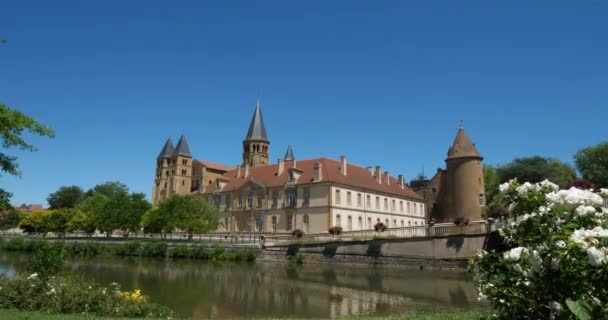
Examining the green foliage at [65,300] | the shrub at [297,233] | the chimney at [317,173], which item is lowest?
the green foliage at [65,300]

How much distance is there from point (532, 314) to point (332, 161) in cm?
4783

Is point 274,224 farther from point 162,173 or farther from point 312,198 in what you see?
point 162,173

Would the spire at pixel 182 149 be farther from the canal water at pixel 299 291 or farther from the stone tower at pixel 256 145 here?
the canal water at pixel 299 291

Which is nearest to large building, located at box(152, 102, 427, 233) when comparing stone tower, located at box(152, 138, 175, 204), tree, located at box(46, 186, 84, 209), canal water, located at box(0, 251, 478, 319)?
stone tower, located at box(152, 138, 175, 204)

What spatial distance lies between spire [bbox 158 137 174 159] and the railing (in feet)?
142

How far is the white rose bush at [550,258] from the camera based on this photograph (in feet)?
15.4

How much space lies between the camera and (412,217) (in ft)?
193

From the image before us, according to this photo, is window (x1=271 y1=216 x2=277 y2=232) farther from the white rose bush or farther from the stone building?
the white rose bush

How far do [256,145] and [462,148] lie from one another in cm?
4175

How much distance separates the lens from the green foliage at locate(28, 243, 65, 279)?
1115cm

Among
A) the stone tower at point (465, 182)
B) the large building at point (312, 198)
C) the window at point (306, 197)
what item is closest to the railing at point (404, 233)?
the stone tower at point (465, 182)

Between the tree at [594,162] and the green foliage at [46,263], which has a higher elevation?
the tree at [594,162]

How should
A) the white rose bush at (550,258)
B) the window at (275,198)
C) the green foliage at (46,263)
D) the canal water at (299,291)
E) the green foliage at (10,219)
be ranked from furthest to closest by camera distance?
the green foliage at (10,219) → the window at (275,198) → the canal water at (299,291) → the green foliage at (46,263) → the white rose bush at (550,258)

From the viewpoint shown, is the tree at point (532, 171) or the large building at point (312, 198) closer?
the large building at point (312, 198)
